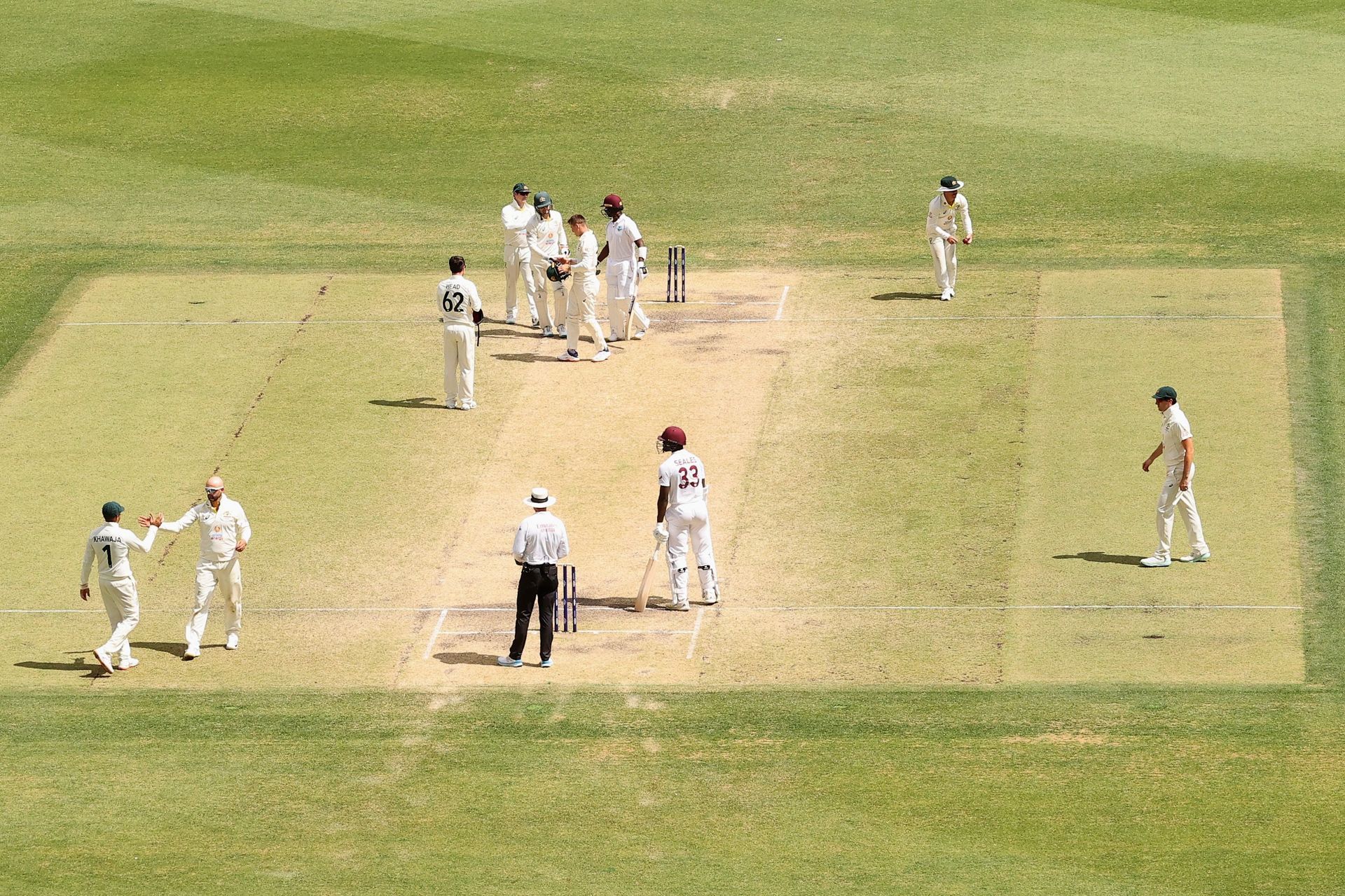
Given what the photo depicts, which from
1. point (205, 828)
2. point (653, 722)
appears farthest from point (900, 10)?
point (205, 828)

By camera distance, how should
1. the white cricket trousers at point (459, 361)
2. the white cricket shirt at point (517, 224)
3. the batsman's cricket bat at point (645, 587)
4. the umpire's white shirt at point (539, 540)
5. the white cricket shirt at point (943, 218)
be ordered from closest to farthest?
the umpire's white shirt at point (539, 540), the batsman's cricket bat at point (645, 587), the white cricket trousers at point (459, 361), the white cricket shirt at point (517, 224), the white cricket shirt at point (943, 218)

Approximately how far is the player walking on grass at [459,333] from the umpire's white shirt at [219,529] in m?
6.57

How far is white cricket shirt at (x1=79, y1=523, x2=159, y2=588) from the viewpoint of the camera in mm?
24188

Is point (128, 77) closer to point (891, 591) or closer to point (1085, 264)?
point (1085, 264)

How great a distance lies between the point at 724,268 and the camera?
124 feet

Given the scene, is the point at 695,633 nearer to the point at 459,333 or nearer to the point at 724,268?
the point at 459,333

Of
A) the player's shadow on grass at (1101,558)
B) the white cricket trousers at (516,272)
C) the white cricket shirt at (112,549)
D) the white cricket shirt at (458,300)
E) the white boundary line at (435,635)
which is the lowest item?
the white boundary line at (435,635)

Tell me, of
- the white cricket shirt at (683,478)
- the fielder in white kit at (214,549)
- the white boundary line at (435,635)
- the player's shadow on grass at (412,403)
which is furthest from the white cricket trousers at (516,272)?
the fielder in white kit at (214,549)

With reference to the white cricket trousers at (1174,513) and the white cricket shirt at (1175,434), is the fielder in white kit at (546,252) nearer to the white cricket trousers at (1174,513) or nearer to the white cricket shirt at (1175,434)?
the white cricket shirt at (1175,434)

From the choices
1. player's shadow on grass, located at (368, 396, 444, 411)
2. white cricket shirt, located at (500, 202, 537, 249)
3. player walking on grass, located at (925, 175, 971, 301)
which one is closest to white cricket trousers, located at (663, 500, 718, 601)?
player's shadow on grass, located at (368, 396, 444, 411)

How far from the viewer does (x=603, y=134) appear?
44.7 meters

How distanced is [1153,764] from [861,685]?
11.9 ft

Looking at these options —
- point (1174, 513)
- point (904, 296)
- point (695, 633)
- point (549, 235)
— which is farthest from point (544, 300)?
point (1174, 513)

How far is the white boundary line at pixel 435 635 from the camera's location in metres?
25.2
